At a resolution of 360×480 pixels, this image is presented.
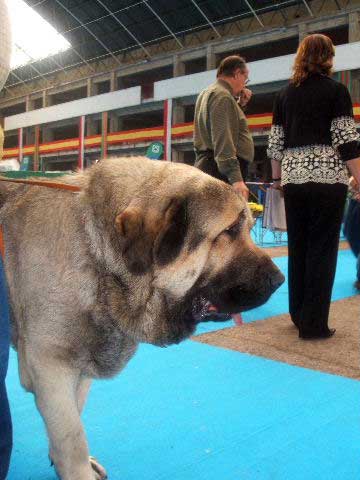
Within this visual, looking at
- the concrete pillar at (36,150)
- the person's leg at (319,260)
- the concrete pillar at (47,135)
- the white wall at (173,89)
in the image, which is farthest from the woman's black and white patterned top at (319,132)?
the concrete pillar at (47,135)

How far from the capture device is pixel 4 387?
1334mm

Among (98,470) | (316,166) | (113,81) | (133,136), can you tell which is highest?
(113,81)

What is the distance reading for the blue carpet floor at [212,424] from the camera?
184cm

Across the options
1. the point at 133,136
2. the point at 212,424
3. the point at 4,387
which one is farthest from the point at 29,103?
the point at 4,387

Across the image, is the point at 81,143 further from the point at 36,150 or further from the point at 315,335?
the point at 315,335

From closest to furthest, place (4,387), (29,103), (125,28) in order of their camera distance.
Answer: (4,387), (125,28), (29,103)

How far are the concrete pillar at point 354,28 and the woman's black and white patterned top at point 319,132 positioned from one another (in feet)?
56.7

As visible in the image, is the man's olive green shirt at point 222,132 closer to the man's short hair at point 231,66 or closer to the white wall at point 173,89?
the man's short hair at point 231,66

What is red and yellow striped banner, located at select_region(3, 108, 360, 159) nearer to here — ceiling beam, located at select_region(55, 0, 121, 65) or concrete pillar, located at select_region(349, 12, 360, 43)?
concrete pillar, located at select_region(349, 12, 360, 43)

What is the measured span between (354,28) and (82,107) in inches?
550

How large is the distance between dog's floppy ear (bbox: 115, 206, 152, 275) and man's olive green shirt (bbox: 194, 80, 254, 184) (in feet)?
6.62

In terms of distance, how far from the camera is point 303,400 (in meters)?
2.42

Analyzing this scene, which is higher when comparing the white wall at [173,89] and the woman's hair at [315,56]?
the white wall at [173,89]

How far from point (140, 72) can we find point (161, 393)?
2602 centimetres
